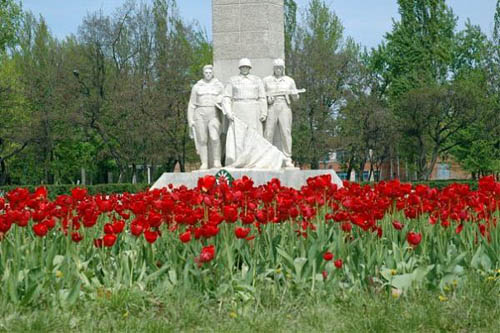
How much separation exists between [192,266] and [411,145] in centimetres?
3790

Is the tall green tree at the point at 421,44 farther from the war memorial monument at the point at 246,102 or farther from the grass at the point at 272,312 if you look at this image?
the grass at the point at 272,312

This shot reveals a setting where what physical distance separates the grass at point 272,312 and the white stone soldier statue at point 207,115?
32.3ft

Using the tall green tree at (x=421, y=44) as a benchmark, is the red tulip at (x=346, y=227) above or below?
below

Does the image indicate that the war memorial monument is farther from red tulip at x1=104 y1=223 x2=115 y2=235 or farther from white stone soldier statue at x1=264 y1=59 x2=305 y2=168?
red tulip at x1=104 y1=223 x2=115 y2=235

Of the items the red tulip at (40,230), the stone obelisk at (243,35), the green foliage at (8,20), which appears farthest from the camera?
the green foliage at (8,20)

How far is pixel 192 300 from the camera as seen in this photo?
524 cm

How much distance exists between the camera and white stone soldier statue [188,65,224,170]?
595 inches

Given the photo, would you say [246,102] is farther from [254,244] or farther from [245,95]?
[254,244]

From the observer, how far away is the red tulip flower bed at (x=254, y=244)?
18.0ft

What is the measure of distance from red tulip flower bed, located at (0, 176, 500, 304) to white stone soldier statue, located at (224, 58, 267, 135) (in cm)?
865

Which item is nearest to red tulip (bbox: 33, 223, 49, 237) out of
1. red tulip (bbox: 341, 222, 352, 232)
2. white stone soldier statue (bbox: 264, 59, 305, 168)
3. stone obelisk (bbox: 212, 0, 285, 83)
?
red tulip (bbox: 341, 222, 352, 232)

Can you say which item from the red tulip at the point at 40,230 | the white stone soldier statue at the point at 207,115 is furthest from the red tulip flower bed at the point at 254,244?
the white stone soldier statue at the point at 207,115

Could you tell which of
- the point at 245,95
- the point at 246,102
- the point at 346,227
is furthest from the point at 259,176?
the point at 346,227

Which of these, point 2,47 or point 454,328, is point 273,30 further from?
point 2,47
